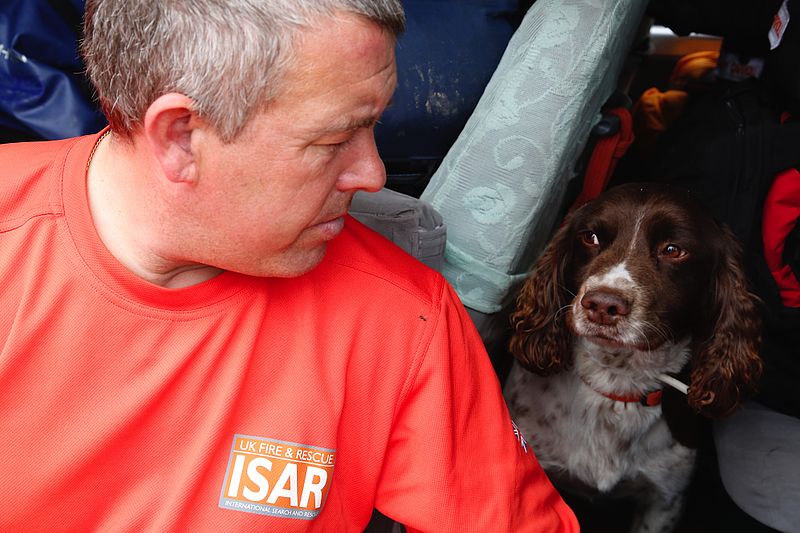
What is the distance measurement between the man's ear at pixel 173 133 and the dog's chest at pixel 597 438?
177 cm

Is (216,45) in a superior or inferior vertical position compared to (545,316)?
superior

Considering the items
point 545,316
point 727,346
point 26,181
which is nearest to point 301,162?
point 26,181

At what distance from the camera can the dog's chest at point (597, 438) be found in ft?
8.50

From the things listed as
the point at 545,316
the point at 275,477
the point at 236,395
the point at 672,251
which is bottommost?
the point at 545,316

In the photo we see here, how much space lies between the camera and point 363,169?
125cm

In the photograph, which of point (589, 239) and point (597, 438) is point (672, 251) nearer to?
point (589, 239)

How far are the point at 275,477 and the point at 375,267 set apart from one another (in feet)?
1.26

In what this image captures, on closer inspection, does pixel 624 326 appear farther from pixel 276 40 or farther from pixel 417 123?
pixel 276 40

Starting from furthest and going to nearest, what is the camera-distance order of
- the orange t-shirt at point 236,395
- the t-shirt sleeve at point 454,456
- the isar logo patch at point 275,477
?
1. the t-shirt sleeve at point 454,456
2. the isar logo patch at point 275,477
3. the orange t-shirt at point 236,395

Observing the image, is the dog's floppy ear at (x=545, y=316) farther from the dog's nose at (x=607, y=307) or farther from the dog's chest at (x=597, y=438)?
the dog's nose at (x=607, y=307)

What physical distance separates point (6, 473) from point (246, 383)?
35 centimetres

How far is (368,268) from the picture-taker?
1.45 m

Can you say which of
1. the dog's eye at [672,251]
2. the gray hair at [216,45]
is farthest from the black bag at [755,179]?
the gray hair at [216,45]

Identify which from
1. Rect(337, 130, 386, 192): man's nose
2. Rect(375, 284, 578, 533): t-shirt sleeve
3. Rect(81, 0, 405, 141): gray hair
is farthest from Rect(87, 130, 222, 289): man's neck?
Rect(375, 284, 578, 533): t-shirt sleeve
